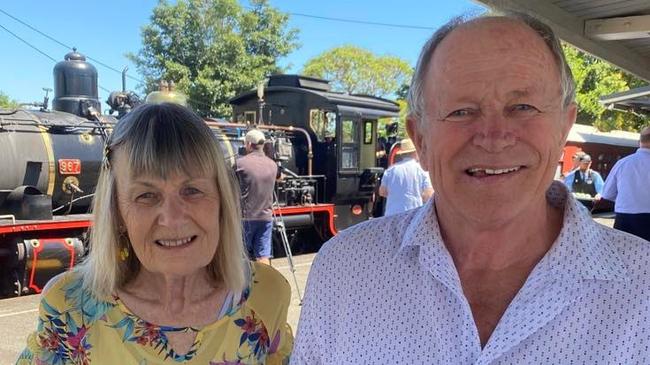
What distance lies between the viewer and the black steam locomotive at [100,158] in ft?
20.4

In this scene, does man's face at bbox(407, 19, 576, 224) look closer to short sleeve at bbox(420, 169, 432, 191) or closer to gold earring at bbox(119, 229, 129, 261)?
gold earring at bbox(119, 229, 129, 261)

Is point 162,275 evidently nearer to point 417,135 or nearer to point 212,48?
point 417,135

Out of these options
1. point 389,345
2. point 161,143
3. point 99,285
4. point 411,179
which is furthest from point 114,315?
point 411,179

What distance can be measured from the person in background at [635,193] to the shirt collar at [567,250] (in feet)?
13.4

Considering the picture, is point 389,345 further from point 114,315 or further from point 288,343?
point 114,315

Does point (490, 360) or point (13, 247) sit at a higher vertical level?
point (490, 360)

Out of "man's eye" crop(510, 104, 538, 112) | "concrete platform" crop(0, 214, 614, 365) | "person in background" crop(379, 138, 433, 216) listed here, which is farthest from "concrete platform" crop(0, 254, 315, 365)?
"man's eye" crop(510, 104, 538, 112)

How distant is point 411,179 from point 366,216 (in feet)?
15.8

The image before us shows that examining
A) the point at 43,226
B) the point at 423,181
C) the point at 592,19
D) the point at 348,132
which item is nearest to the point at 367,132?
the point at 348,132

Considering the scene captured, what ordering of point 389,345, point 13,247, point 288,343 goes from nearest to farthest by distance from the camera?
point 389,345, point 288,343, point 13,247

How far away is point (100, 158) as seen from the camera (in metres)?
7.39

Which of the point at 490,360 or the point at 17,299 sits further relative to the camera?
the point at 17,299

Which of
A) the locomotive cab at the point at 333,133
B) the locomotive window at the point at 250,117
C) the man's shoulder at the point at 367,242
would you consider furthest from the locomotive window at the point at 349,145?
the man's shoulder at the point at 367,242

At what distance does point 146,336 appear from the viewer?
1484 millimetres
